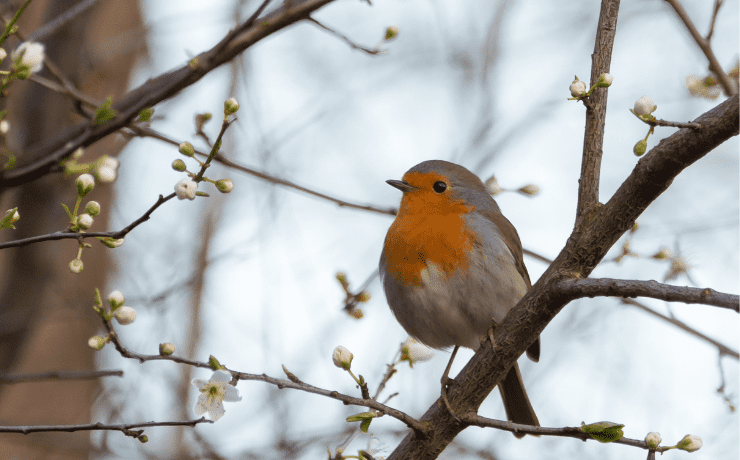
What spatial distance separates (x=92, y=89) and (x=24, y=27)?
0.93m

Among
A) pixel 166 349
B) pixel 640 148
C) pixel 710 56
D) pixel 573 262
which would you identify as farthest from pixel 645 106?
pixel 166 349

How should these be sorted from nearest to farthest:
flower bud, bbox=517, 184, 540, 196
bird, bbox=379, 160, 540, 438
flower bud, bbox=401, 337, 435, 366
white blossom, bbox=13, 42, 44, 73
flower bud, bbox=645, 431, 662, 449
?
1. white blossom, bbox=13, 42, 44, 73
2. flower bud, bbox=645, 431, 662, 449
3. flower bud, bbox=401, 337, 435, 366
4. bird, bbox=379, 160, 540, 438
5. flower bud, bbox=517, 184, 540, 196

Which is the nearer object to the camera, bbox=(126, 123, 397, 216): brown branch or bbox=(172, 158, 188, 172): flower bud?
bbox=(172, 158, 188, 172): flower bud

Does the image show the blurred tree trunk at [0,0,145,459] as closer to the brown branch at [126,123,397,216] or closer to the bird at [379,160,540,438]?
the brown branch at [126,123,397,216]

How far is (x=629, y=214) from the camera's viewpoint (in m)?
2.33

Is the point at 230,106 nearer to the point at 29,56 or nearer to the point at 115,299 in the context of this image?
the point at 29,56

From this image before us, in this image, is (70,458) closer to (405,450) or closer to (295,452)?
(295,452)

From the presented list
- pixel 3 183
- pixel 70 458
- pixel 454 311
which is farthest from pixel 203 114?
pixel 70 458

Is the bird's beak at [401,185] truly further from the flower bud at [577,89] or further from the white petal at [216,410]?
the white petal at [216,410]

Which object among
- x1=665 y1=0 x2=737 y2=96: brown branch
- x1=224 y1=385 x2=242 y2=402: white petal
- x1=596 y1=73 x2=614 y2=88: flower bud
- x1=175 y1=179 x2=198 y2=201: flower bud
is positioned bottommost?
x1=224 y1=385 x2=242 y2=402: white petal

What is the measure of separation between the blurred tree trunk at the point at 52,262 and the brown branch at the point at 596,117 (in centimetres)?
233

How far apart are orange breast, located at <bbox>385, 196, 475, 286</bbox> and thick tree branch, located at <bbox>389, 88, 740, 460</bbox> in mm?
945

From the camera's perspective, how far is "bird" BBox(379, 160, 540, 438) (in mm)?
3623

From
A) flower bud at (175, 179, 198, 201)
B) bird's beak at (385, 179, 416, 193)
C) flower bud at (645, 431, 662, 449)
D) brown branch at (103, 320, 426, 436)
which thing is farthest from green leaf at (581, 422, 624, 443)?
bird's beak at (385, 179, 416, 193)
